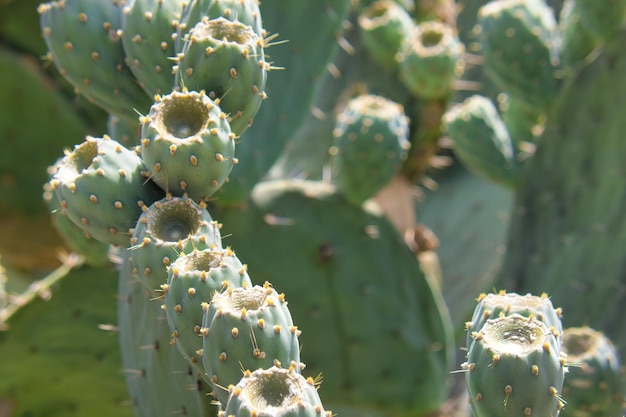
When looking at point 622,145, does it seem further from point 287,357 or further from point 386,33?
point 287,357

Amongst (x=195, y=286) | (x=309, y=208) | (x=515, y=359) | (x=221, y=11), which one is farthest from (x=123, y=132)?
(x=515, y=359)

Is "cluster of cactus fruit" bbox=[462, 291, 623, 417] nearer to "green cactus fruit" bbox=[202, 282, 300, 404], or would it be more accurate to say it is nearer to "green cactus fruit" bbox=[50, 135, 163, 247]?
"green cactus fruit" bbox=[202, 282, 300, 404]

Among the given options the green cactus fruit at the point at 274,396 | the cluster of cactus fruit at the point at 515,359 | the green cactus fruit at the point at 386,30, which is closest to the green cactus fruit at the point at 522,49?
the green cactus fruit at the point at 386,30

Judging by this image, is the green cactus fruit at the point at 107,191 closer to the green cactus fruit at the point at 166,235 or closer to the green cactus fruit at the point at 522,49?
the green cactus fruit at the point at 166,235

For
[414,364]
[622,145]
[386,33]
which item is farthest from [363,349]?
[386,33]

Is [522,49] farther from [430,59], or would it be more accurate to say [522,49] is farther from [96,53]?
[96,53]

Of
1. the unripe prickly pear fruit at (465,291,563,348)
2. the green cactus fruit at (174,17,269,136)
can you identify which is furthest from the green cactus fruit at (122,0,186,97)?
the unripe prickly pear fruit at (465,291,563,348)
